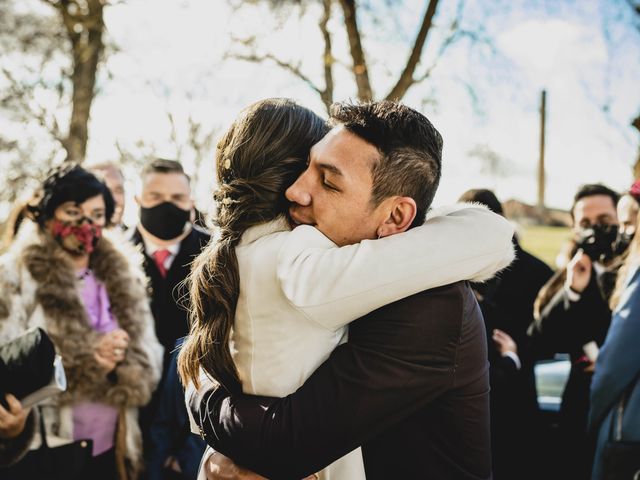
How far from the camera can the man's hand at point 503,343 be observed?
11.5 ft

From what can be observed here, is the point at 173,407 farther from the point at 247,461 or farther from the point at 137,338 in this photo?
the point at 247,461

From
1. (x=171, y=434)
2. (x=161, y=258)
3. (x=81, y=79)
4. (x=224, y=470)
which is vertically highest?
(x=81, y=79)

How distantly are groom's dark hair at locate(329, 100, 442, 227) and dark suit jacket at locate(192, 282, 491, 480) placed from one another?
11.9 inches

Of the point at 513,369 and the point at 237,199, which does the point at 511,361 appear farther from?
the point at 237,199

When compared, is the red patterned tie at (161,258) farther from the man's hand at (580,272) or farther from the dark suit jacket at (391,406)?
the man's hand at (580,272)

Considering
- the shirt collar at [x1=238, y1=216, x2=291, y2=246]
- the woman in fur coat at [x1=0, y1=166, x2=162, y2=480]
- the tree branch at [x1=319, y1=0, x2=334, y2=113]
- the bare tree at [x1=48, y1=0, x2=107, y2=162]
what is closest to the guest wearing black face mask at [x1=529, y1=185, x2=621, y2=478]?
the woman in fur coat at [x1=0, y1=166, x2=162, y2=480]

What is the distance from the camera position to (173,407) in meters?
3.16

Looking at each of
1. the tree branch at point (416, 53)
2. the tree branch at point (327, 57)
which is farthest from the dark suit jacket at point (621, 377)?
the tree branch at point (327, 57)

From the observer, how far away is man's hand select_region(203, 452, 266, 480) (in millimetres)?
1558

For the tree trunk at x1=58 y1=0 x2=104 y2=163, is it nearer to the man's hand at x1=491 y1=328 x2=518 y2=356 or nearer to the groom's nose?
the man's hand at x1=491 y1=328 x2=518 y2=356

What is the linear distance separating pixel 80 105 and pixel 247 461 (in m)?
11.0

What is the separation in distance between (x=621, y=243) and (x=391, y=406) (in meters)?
2.86

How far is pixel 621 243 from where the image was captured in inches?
141

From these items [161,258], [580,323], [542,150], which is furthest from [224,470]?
[542,150]
